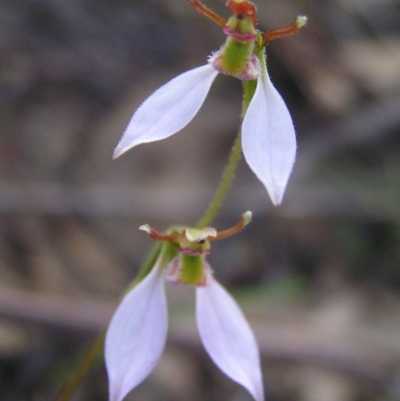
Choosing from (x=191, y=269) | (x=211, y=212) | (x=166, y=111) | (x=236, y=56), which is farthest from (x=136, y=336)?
(x=236, y=56)

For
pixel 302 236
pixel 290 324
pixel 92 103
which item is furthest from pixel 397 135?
pixel 92 103

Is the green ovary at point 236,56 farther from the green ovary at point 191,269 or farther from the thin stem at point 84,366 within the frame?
the thin stem at point 84,366

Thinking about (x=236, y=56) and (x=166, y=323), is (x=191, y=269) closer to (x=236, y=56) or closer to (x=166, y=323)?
(x=166, y=323)

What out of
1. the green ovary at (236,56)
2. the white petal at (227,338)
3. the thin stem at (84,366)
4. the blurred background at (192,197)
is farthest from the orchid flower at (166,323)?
the blurred background at (192,197)

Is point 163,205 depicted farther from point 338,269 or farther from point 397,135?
point 397,135

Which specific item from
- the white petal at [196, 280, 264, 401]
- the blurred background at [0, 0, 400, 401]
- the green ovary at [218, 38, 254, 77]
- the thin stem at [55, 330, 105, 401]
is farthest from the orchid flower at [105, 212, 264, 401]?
the blurred background at [0, 0, 400, 401]
